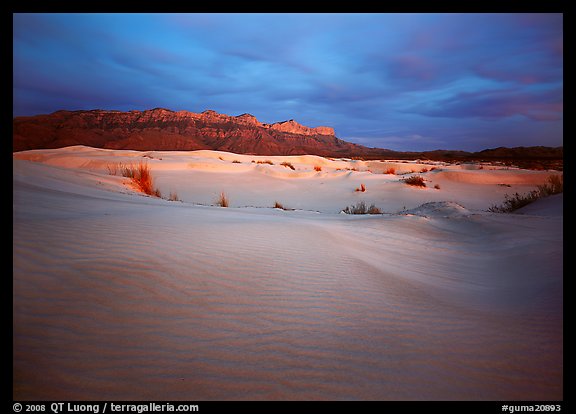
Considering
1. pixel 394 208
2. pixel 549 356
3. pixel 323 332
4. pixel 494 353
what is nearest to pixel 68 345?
pixel 323 332

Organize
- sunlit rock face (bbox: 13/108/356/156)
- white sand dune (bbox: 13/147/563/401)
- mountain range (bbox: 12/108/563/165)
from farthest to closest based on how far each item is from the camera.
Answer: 1. mountain range (bbox: 12/108/563/165)
2. sunlit rock face (bbox: 13/108/356/156)
3. white sand dune (bbox: 13/147/563/401)

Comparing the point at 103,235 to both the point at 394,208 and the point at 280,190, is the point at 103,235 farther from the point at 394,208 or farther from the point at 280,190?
the point at 280,190

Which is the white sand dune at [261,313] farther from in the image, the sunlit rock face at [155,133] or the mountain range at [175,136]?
the sunlit rock face at [155,133]

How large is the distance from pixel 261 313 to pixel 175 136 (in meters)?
79.2

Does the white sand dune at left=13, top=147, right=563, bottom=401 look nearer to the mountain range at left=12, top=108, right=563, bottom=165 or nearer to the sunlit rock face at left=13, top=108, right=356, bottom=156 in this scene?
the mountain range at left=12, top=108, right=563, bottom=165

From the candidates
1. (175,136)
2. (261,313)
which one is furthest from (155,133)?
(261,313)

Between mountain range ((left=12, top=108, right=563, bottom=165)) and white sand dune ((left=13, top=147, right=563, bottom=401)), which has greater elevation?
mountain range ((left=12, top=108, right=563, bottom=165))

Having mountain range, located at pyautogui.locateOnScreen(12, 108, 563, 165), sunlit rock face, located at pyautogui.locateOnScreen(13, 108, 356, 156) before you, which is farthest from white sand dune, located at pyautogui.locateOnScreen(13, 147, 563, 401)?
sunlit rock face, located at pyautogui.locateOnScreen(13, 108, 356, 156)

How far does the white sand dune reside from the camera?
62.3 inches

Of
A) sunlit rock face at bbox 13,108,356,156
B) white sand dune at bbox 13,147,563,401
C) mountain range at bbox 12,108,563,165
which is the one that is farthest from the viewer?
mountain range at bbox 12,108,563,165

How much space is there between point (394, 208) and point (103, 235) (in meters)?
10.7

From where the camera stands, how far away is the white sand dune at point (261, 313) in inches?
62.3

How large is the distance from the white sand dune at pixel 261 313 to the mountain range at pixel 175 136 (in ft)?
Answer: 162

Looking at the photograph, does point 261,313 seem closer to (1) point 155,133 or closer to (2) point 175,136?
(1) point 155,133
